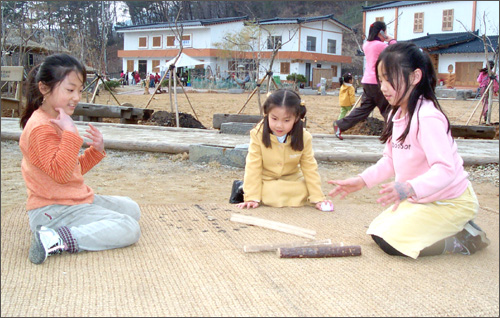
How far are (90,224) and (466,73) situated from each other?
24.7 metres

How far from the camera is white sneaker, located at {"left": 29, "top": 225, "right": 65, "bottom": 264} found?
6.75 feet

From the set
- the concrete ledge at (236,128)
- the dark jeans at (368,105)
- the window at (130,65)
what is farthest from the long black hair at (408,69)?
the window at (130,65)

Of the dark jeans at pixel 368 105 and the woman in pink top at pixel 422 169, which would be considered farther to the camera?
the dark jeans at pixel 368 105

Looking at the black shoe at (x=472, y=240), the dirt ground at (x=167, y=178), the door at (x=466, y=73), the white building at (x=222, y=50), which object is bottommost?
the dirt ground at (x=167, y=178)

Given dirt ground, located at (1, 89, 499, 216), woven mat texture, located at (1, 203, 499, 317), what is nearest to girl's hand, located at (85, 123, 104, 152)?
woven mat texture, located at (1, 203, 499, 317)

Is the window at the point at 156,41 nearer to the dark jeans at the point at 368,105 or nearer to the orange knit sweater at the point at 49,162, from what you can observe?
the dark jeans at the point at 368,105

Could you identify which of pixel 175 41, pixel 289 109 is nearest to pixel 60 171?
pixel 289 109

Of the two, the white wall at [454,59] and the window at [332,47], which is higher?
the window at [332,47]

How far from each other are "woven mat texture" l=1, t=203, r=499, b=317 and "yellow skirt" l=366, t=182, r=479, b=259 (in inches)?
3.1

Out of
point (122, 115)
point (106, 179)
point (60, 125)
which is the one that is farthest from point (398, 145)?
point (122, 115)

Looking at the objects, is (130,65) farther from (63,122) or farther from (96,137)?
(63,122)

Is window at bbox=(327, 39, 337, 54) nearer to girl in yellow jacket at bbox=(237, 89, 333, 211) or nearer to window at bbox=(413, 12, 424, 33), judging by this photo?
window at bbox=(413, 12, 424, 33)

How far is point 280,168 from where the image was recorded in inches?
131

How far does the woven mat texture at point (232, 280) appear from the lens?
169 cm
